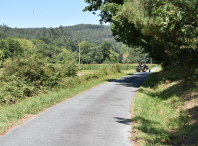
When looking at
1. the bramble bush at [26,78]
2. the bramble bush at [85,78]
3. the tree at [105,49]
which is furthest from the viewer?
the tree at [105,49]

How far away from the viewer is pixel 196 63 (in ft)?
42.9

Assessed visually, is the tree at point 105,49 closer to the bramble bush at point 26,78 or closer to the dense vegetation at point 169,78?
the dense vegetation at point 169,78

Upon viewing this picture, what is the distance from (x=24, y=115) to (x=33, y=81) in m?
7.36

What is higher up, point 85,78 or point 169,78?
point 169,78

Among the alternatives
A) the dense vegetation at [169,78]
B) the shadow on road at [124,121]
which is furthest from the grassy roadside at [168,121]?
the shadow on road at [124,121]

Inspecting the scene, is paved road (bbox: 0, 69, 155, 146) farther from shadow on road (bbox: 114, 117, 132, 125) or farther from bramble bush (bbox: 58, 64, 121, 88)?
bramble bush (bbox: 58, 64, 121, 88)

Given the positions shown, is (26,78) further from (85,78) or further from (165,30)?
(165,30)

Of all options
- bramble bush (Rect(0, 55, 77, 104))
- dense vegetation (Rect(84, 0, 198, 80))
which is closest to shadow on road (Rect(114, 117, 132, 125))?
dense vegetation (Rect(84, 0, 198, 80))

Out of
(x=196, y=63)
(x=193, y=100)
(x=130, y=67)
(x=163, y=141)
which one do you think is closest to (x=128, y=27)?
(x=196, y=63)

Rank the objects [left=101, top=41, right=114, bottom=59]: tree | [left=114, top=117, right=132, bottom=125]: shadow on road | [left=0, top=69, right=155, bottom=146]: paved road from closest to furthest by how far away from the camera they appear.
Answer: [left=0, top=69, right=155, bottom=146]: paved road
[left=114, top=117, right=132, bottom=125]: shadow on road
[left=101, top=41, right=114, bottom=59]: tree

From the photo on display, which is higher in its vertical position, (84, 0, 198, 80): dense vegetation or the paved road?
(84, 0, 198, 80): dense vegetation

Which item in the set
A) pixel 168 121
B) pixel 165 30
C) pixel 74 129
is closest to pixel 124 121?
pixel 168 121

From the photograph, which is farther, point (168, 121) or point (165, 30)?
point (165, 30)

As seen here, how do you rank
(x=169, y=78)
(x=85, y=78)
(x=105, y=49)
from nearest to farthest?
1. (x=169, y=78)
2. (x=85, y=78)
3. (x=105, y=49)
